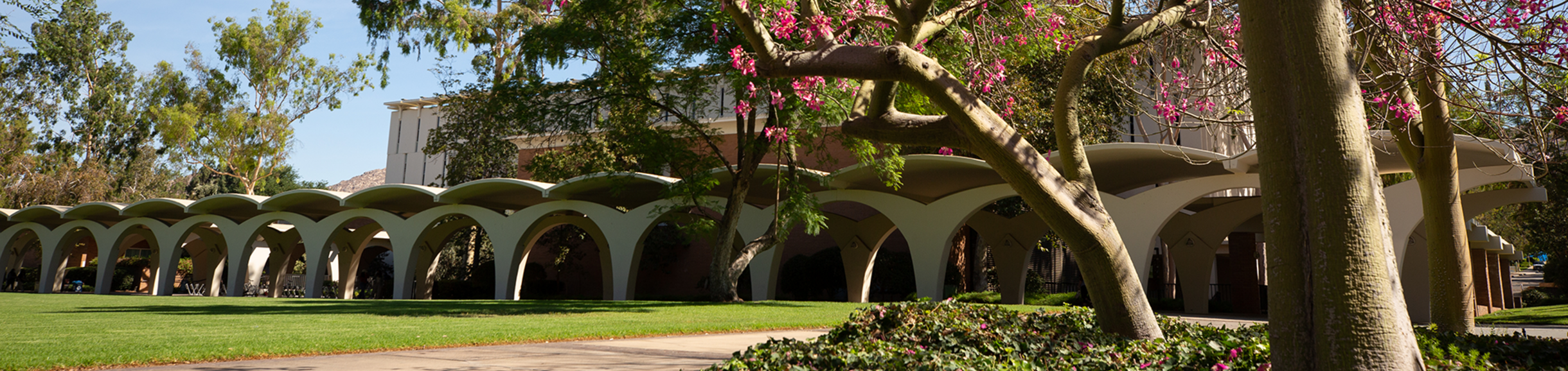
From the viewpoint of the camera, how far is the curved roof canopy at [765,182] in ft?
64.0

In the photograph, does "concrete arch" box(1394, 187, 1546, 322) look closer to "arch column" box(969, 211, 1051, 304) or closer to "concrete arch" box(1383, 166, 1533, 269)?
"concrete arch" box(1383, 166, 1533, 269)

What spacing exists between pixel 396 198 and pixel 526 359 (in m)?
22.2

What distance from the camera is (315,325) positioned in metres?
10.5

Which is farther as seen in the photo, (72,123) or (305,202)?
(72,123)

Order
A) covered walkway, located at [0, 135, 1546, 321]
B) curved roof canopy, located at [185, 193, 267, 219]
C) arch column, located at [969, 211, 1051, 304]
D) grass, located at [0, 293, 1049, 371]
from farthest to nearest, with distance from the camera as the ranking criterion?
1. curved roof canopy, located at [185, 193, 267, 219]
2. arch column, located at [969, 211, 1051, 304]
3. covered walkway, located at [0, 135, 1546, 321]
4. grass, located at [0, 293, 1049, 371]

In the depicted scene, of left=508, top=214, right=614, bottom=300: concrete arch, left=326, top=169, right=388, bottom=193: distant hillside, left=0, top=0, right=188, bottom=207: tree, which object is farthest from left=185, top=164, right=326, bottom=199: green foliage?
left=326, top=169, right=388, bottom=193: distant hillside

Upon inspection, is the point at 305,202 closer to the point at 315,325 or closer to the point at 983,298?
the point at 315,325

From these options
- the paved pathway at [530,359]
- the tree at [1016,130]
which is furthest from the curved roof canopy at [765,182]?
the tree at [1016,130]

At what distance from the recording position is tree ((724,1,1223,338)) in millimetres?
5973

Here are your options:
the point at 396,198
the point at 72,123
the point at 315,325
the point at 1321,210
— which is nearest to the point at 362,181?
Answer: the point at 72,123

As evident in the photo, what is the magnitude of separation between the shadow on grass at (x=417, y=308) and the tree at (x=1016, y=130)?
8511mm

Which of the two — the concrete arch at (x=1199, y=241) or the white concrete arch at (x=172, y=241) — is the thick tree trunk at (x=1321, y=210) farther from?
the white concrete arch at (x=172, y=241)

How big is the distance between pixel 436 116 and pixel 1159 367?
4973 cm

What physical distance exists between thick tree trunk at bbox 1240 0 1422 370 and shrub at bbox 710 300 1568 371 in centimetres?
110
